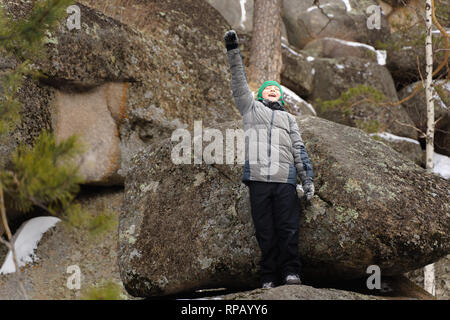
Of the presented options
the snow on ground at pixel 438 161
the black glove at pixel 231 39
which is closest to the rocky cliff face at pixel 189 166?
the snow on ground at pixel 438 161

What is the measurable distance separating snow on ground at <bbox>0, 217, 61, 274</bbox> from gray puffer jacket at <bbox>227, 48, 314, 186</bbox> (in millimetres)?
4868

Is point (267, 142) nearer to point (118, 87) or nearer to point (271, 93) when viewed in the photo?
point (271, 93)

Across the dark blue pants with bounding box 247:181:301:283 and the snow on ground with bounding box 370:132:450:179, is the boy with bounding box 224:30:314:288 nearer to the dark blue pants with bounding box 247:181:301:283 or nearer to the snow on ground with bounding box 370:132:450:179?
the dark blue pants with bounding box 247:181:301:283

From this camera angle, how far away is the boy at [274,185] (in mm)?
4352

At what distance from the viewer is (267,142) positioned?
459 cm

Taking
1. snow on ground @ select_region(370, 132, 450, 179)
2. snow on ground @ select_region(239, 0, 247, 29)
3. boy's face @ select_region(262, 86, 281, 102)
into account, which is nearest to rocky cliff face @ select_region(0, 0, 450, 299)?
snow on ground @ select_region(370, 132, 450, 179)

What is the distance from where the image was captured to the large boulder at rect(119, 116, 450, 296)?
438 centimetres

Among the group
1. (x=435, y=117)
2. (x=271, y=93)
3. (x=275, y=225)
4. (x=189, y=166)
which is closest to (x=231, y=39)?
(x=271, y=93)

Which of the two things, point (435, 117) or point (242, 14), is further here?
point (242, 14)

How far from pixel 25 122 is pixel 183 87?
10.5 ft

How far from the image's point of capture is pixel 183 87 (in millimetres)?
8938

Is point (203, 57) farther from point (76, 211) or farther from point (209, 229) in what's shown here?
point (76, 211)

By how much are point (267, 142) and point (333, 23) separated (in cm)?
1482

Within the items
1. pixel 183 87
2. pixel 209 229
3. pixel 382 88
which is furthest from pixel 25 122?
pixel 382 88
